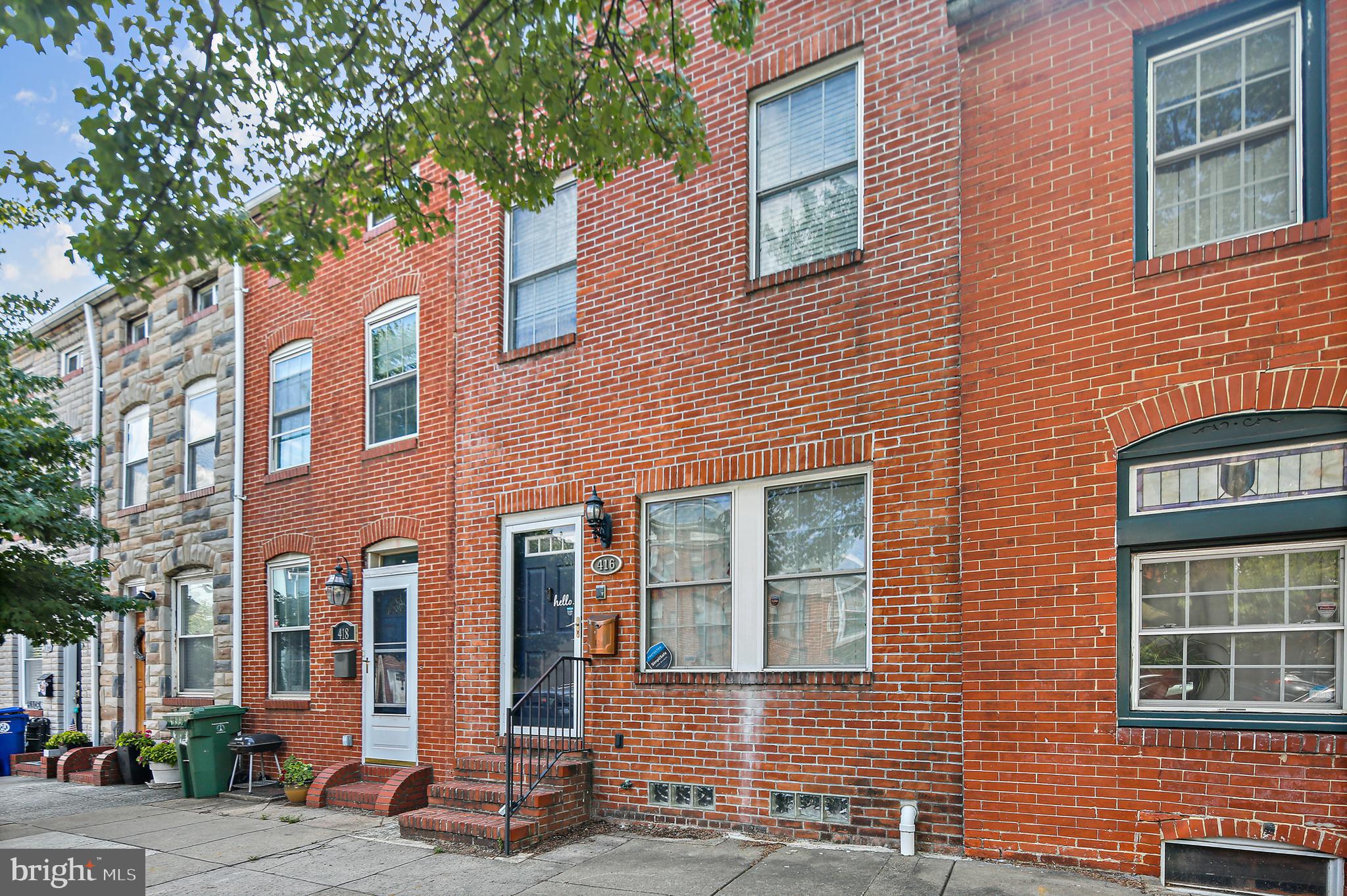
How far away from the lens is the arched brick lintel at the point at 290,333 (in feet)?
38.9

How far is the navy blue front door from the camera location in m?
8.48

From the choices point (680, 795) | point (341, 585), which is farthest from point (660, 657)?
point (341, 585)

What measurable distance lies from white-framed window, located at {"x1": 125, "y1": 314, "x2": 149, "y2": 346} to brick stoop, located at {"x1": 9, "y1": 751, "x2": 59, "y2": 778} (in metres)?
6.85

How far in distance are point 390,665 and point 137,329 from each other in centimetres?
908

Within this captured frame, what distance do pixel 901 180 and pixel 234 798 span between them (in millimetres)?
9935

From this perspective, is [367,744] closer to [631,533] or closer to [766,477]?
[631,533]

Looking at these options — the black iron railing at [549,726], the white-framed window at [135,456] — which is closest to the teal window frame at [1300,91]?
the black iron railing at [549,726]

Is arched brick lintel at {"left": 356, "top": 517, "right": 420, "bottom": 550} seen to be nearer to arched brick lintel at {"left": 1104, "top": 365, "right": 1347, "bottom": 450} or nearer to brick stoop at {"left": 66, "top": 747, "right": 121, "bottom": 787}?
brick stoop at {"left": 66, "top": 747, "right": 121, "bottom": 787}

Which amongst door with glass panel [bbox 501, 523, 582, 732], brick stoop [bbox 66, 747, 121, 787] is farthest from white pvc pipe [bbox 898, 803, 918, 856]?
brick stoop [bbox 66, 747, 121, 787]

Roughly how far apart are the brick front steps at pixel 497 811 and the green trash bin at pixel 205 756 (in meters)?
4.37

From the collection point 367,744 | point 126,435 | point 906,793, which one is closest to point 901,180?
point 906,793

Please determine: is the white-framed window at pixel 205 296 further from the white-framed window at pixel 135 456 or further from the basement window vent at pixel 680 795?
the basement window vent at pixel 680 795

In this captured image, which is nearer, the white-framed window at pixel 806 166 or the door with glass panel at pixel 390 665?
the white-framed window at pixel 806 166

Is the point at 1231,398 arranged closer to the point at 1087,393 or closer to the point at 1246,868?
the point at 1087,393
